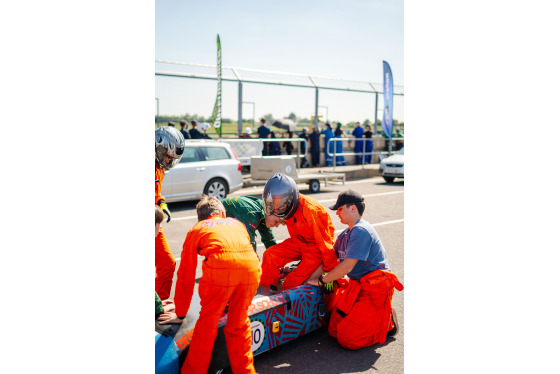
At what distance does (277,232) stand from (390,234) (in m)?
1.85

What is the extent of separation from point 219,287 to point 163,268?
1.58 meters

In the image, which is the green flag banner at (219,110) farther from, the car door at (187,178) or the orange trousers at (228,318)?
the orange trousers at (228,318)

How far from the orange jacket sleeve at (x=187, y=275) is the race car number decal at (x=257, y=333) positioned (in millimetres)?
513

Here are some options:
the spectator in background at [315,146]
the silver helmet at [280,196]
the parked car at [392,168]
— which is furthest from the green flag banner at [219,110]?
the silver helmet at [280,196]

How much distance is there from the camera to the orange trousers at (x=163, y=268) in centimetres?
441

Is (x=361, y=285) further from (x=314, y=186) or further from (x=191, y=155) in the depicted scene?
(x=314, y=186)

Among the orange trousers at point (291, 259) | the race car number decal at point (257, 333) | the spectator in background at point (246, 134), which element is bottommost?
the race car number decal at point (257, 333)

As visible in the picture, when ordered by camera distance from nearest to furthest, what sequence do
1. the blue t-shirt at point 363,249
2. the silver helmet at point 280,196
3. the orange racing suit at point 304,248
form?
1. the blue t-shirt at point 363,249
2. the silver helmet at point 280,196
3. the orange racing suit at point 304,248

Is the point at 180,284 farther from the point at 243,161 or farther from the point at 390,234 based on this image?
the point at 243,161

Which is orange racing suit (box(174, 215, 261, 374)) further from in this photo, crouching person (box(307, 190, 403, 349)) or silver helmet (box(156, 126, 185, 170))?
silver helmet (box(156, 126, 185, 170))

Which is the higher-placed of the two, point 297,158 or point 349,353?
point 297,158

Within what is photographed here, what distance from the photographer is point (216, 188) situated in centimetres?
1066
